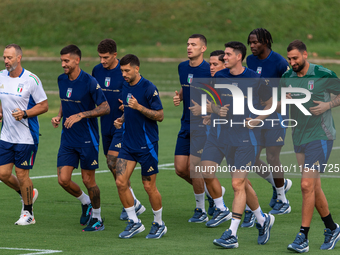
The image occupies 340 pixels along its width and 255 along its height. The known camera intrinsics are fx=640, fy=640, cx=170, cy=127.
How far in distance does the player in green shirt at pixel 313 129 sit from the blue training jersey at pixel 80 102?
9.50 ft

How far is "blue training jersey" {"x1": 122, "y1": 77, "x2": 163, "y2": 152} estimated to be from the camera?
348 inches

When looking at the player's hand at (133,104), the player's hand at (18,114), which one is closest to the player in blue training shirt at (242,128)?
the player's hand at (133,104)

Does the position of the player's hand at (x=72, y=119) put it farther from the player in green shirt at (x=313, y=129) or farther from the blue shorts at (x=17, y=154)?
the player in green shirt at (x=313, y=129)

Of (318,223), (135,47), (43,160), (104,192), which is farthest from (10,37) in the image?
(318,223)

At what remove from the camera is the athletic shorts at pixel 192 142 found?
1014 cm

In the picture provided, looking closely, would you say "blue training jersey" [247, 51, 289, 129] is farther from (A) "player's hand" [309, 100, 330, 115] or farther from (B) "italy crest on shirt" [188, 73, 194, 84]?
(A) "player's hand" [309, 100, 330, 115]

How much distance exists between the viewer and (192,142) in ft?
33.4

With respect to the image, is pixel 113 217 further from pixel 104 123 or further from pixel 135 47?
pixel 135 47

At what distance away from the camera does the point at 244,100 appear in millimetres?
8500

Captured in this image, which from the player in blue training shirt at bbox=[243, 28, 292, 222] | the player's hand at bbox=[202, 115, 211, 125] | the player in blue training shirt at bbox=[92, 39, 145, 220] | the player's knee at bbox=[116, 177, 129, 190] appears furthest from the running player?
the player in blue training shirt at bbox=[243, 28, 292, 222]

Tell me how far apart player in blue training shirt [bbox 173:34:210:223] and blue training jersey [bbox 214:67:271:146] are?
56.3 inches

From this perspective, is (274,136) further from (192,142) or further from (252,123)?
(252,123)

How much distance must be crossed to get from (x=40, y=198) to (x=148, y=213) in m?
2.28

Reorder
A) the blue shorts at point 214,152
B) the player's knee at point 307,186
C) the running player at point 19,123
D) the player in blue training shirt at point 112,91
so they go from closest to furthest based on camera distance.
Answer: the player's knee at point 307,186 → the blue shorts at point 214,152 → the running player at point 19,123 → the player in blue training shirt at point 112,91
